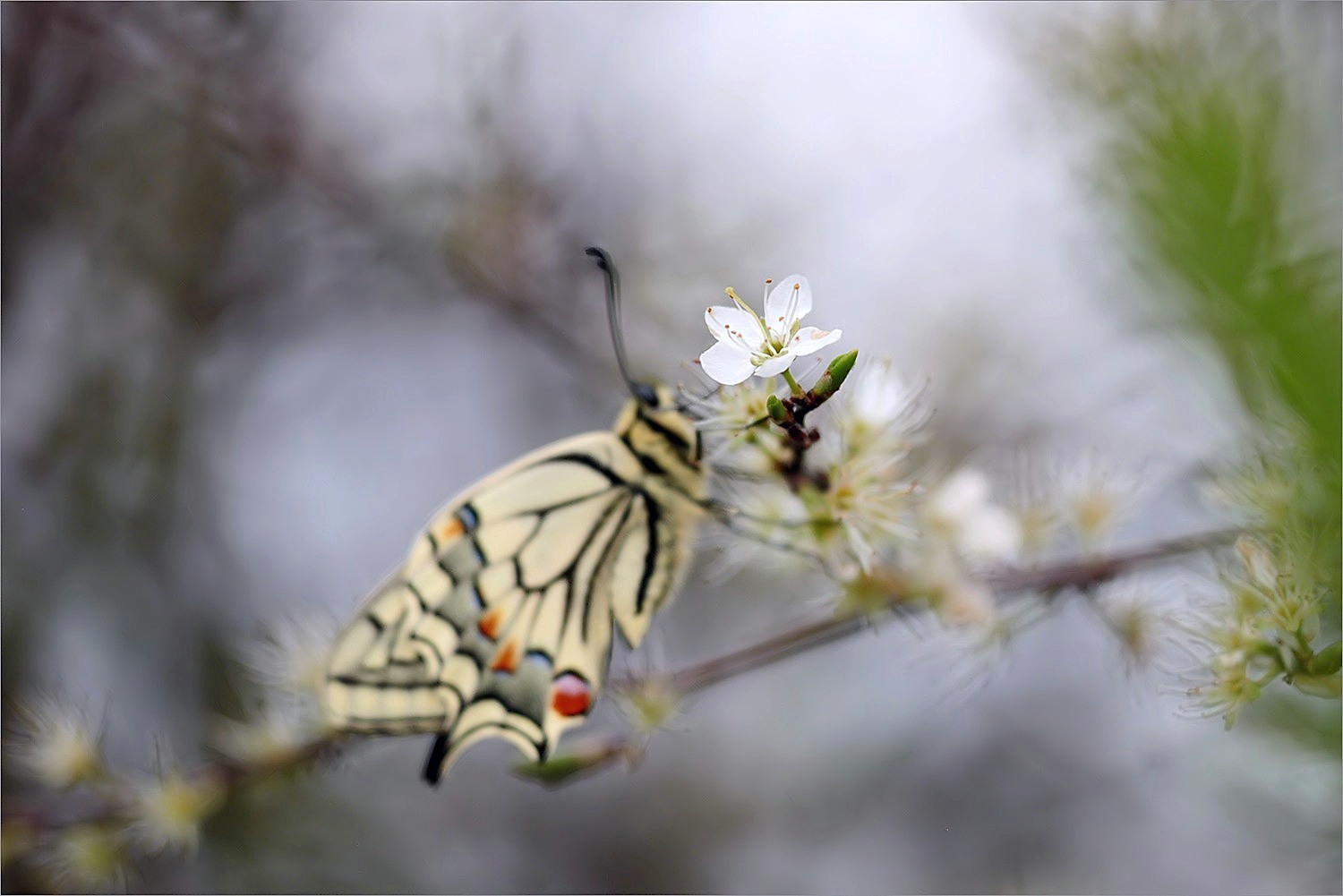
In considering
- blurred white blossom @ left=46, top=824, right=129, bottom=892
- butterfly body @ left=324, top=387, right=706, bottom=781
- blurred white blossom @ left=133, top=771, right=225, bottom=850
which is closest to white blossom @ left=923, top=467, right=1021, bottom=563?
butterfly body @ left=324, top=387, right=706, bottom=781

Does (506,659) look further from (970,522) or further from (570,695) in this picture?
(970,522)

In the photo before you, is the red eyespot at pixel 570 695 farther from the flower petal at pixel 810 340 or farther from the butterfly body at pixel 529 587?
the flower petal at pixel 810 340

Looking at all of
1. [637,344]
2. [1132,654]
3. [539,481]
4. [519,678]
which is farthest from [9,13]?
[1132,654]

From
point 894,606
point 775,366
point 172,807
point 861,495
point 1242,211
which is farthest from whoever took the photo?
point 172,807

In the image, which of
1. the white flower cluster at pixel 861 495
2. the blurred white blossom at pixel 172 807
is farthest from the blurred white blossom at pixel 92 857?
the white flower cluster at pixel 861 495

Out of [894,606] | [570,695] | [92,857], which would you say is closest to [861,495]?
[894,606]

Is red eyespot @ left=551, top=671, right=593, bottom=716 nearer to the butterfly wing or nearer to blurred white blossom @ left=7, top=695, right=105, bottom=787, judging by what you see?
the butterfly wing
